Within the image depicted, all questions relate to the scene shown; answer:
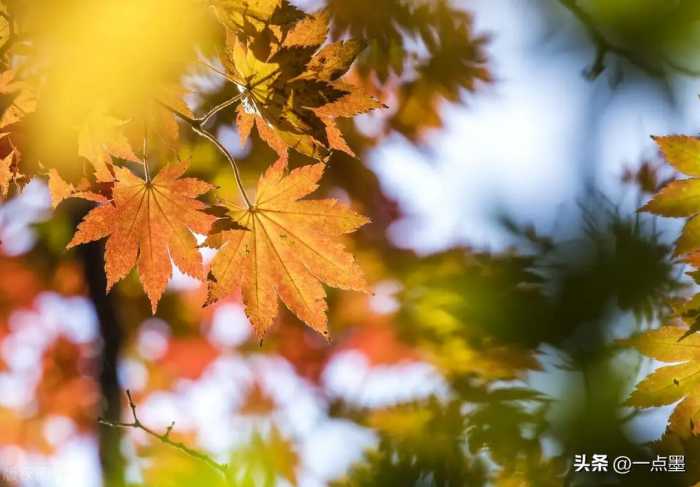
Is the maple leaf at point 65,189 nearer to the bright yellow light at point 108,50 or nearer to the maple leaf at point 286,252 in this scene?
the bright yellow light at point 108,50

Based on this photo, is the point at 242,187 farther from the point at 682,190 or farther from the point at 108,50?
the point at 682,190

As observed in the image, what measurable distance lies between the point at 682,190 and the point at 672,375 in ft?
1.36

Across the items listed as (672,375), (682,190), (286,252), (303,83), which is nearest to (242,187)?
(286,252)

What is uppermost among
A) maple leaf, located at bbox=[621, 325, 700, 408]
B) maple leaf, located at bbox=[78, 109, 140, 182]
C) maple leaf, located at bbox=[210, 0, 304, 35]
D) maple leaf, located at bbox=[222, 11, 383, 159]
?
maple leaf, located at bbox=[210, 0, 304, 35]

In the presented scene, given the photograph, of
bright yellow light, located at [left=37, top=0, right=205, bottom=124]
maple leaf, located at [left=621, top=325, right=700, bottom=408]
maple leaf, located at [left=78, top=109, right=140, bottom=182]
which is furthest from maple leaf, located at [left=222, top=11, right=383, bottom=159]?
maple leaf, located at [left=621, top=325, right=700, bottom=408]

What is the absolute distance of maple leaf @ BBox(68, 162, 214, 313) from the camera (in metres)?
1.00

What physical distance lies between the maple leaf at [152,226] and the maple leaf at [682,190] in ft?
2.88

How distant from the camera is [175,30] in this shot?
91 centimetres

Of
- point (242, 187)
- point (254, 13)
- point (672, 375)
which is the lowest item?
point (672, 375)

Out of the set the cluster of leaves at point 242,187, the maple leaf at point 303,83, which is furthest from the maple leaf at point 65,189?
the maple leaf at point 303,83

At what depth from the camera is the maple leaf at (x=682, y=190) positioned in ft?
3.43

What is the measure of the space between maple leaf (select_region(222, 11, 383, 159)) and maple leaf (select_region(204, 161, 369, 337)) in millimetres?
99

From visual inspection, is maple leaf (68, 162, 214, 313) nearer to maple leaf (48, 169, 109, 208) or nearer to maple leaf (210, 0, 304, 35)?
maple leaf (48, 169, 109, 208)

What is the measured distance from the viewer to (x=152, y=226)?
107 centimetres
